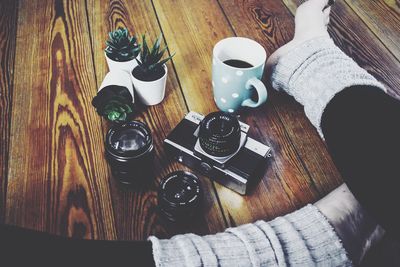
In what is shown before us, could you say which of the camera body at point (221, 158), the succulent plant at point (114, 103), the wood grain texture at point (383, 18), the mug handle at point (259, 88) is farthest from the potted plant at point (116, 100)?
the wood grain texture at point (383, 18)

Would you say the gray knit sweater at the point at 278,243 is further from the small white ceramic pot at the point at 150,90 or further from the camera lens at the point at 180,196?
the small white ceramic pot at the point at 150,90

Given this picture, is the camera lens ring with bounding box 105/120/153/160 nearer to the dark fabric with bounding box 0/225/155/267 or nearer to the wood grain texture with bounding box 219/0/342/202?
the dark fabric with bounding box 0/225/155/267

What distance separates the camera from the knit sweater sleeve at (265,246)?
491 millimetres

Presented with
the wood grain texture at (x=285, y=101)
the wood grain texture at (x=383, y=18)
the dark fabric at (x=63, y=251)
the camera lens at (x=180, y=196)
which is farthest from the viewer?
the wood grain texture at (x=383, y=18)

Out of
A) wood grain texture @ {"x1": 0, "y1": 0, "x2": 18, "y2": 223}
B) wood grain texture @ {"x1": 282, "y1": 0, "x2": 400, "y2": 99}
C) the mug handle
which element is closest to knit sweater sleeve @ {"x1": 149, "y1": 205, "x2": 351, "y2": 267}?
the mug handle

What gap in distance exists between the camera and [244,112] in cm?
74

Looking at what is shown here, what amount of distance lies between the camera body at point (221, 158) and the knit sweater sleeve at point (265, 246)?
9 centimetres

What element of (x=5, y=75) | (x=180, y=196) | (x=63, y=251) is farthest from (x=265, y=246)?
(x=5, y=75)

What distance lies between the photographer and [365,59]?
2.82 ft

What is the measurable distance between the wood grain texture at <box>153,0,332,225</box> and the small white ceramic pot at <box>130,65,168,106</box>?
0.22 ft

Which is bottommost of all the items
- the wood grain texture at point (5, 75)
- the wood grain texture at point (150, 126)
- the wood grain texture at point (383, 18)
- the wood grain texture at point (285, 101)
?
the wood grain texture at point (5, 75)

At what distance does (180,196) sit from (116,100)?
23 centimetres

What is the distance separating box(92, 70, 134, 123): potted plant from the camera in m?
0.68

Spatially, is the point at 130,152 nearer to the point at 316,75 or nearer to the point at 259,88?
the point at 259,88
